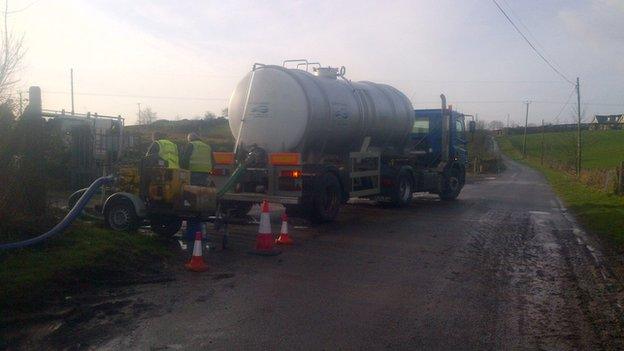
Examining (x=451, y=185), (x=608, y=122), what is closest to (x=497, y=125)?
(x=608, y=122)

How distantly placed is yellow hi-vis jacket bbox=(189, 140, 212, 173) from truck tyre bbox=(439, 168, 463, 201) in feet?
39.8

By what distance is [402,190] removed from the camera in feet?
65.0

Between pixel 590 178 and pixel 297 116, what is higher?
pixel 297 116

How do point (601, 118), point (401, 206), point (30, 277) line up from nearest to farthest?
1. point (30, 277)
2. point (401, 206)
3. point (601, 118)

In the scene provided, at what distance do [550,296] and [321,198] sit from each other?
720 centimetres

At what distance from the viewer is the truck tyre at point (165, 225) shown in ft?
37.2

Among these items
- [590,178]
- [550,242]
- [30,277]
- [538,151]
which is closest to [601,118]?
[538,151]

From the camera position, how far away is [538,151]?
9188 centimetres

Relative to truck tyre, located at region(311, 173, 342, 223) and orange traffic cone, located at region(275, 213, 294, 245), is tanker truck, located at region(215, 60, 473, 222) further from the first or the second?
orange traffic cone, located at region(275, 213, 294, 245)

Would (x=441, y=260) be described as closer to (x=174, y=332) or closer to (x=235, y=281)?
(x=235, y=281)

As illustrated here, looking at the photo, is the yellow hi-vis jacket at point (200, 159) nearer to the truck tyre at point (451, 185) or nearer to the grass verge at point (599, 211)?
the grass verge at point (599, 211)

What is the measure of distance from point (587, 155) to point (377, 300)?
2764 inches

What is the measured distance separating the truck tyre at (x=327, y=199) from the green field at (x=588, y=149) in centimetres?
4113

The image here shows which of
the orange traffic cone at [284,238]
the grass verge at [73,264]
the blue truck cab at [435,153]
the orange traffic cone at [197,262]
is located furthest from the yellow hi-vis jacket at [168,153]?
the blue truck cab at [435,153]
